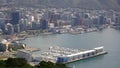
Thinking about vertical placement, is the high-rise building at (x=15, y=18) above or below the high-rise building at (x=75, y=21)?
above

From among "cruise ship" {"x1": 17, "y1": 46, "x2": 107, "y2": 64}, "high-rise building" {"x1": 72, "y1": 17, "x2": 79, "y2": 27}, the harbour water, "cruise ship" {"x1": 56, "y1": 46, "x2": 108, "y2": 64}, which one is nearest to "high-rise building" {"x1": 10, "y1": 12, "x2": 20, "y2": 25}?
the harbour water

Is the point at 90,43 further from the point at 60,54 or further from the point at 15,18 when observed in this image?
the point at 15,18

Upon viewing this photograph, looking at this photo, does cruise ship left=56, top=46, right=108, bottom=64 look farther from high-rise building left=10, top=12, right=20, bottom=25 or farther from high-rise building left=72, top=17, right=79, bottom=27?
high-rise building left=72, top=17, right=79, bottom=27

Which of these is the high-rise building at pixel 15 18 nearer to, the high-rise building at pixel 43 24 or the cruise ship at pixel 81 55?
the high-rise building at pixel 43 24

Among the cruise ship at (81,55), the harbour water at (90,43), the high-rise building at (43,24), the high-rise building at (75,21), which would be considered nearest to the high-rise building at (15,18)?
the high-rise building at (43,24)

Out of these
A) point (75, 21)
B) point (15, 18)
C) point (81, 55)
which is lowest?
point (81, 55)

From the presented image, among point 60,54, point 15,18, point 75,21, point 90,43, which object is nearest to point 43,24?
point 15,18

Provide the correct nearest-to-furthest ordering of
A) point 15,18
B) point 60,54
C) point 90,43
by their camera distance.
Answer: point 60,54
point 90,43
point 15,18
